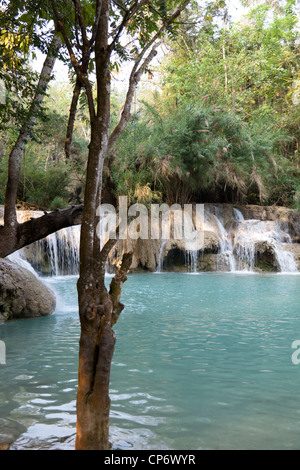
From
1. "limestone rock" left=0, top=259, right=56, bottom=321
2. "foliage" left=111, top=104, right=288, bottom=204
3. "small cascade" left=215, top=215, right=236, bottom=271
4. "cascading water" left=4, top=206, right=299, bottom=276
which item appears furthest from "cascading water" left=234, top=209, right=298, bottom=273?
"limestone rock" left=0, top=259, right=56, bottom=321

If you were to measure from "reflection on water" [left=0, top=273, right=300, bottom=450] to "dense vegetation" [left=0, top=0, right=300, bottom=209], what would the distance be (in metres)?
8.40

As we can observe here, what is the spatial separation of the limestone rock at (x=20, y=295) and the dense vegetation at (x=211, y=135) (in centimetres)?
685

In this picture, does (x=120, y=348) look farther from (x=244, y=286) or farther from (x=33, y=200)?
(x=33, y=200)

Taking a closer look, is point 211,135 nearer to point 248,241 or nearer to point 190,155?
point 190,155

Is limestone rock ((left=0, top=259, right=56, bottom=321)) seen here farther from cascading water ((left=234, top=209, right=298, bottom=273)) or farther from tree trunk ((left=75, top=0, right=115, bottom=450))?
cascading water ((left=234, top=209, right=298, bottom=273))

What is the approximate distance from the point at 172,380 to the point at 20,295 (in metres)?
4.04

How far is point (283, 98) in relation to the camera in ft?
81.8

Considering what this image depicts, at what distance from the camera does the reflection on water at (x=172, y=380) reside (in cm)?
277

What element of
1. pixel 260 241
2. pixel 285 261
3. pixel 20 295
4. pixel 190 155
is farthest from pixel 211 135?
pixel 20 295

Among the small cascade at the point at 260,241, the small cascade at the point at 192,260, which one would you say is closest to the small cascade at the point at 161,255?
the small cascade at the point at 192,260

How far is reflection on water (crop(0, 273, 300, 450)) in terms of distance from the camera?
2.77 meters

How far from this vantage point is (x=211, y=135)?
59.6ft

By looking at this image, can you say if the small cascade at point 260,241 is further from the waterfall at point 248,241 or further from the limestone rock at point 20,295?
the limestone rock at point 20,295

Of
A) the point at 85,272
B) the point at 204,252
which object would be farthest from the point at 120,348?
the point at 204,252
